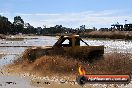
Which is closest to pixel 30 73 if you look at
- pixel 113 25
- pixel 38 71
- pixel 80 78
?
pixel 38 71

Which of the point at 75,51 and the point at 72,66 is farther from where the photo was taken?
the point at 75,51

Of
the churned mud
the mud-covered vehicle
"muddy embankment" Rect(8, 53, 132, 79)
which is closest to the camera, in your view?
the churned mud

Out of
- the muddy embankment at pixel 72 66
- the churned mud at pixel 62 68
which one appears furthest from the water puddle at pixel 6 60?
the muddy embankment at pixel 72 66

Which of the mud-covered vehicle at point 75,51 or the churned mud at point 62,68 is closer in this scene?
the churned mud at point 62,68

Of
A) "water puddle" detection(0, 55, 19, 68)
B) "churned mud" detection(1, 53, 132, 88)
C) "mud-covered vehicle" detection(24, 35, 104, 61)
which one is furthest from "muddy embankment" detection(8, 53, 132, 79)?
"water puddle" detection(0, 55, 19, 68)

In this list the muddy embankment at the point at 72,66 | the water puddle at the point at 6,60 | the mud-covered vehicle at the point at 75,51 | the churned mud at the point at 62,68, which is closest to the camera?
the churned mud at the point at 62,68

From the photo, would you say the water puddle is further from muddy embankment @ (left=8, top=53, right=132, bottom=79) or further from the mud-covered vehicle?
muddy embankment @ (left=8, top=53, right=132, bottom=79)

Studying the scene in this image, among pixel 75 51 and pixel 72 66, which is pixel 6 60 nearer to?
pixel 75 51

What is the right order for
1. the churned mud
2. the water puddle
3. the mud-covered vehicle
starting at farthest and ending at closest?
the water puddle → the mud-covered vehicle → the churned mud

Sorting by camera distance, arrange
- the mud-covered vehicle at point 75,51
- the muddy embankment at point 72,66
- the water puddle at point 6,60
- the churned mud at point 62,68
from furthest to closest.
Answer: the water puddle at point 6,60, the mud-covered vehicle at point 75,51, the muddy embankment at point 72,66, the churned mud at point 62,68

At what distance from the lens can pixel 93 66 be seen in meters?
22.1

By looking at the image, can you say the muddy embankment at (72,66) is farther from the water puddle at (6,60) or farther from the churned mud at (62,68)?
the water puddle at (6,60)

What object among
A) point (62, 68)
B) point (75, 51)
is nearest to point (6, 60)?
point (75, 51)

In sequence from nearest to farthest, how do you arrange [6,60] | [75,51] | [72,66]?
[72,66] → [75,51] → [6,60]
